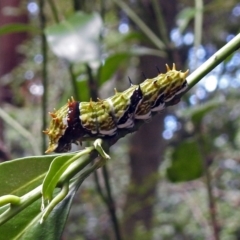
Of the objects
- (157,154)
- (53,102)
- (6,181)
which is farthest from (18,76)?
(6,181)

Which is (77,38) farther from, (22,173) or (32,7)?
A: (32,7)

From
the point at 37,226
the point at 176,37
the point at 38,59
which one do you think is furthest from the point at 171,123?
the point at 37,226

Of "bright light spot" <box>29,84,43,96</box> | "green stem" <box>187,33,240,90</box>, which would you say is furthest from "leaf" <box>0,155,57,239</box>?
"bright light spot" <box>29,84,43,96</box>

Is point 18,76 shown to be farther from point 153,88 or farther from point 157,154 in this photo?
point 153,88

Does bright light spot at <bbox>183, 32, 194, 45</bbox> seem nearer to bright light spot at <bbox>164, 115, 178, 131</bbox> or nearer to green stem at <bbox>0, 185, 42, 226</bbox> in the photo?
bright light spot at <bbox>164, 115, 178, 131</bbox>

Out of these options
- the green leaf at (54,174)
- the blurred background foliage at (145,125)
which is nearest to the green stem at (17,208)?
the green leaf at (54,174)

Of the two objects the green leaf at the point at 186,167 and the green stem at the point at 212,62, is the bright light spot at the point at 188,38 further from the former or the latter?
the green stem at the point at 212,62
